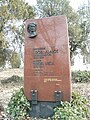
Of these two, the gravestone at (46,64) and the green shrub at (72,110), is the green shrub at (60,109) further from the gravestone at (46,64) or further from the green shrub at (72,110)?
the gravestone at (46,64)

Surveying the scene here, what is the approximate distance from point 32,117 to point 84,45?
542 inches

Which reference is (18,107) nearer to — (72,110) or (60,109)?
(60,109)

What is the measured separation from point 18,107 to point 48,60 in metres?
1.17

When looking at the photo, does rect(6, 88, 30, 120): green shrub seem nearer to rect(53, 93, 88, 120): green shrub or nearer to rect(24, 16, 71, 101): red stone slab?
rect(24, 16, 71, 101): red stone slab

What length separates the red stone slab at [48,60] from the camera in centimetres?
536

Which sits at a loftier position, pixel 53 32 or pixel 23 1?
pixel 23 1

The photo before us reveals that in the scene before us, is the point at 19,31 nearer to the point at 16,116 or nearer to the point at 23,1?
the point at 23,1

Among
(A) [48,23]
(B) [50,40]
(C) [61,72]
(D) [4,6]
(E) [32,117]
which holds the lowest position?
(E) [32,117]

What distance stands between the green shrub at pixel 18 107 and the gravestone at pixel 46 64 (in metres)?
0.14

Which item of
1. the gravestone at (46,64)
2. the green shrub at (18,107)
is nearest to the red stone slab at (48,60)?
the gravestone at (46,64)

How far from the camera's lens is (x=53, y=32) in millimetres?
5484

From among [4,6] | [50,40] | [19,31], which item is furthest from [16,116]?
[19,31]

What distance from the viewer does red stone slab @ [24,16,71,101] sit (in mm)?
5359

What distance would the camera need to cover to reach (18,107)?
538cm
